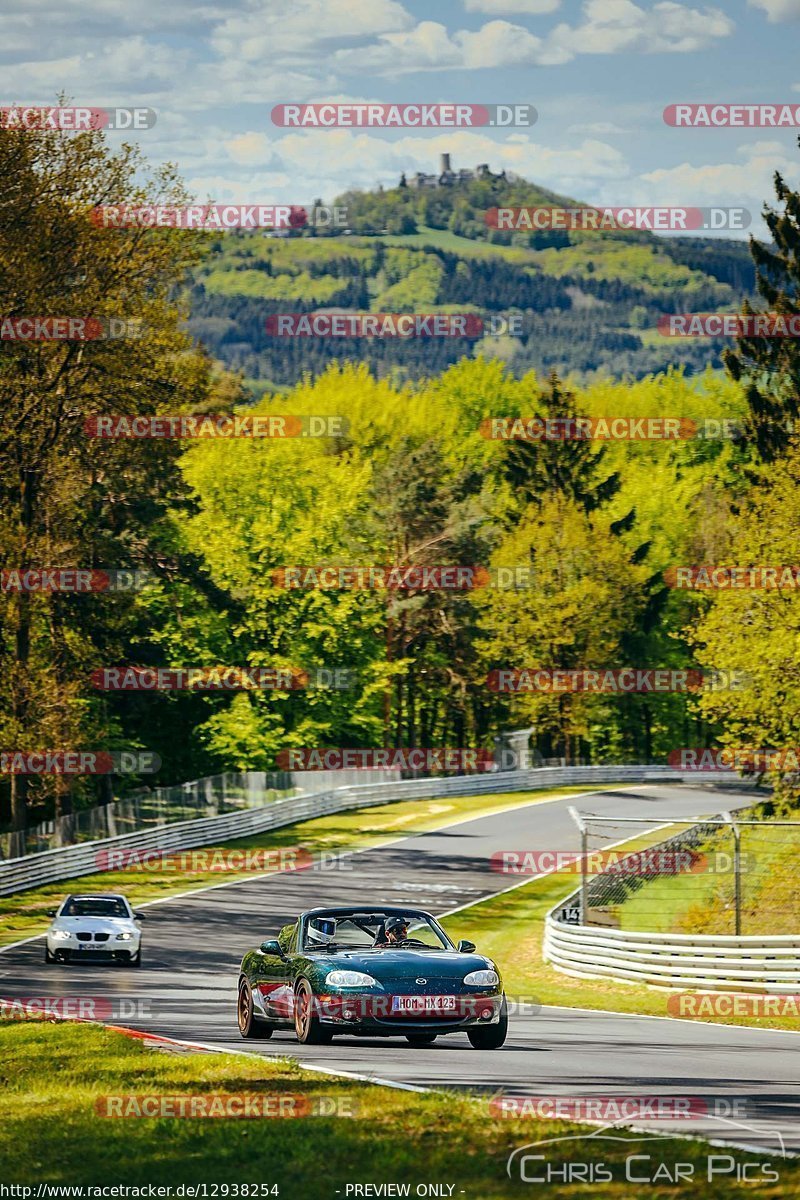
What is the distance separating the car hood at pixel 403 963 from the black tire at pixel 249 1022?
1.49 meters

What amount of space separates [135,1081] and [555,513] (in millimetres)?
71085

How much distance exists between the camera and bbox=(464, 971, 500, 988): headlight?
14.3 meters

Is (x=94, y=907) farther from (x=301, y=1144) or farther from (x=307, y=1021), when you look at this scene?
(x=301, y=1144)

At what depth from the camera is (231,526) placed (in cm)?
6562

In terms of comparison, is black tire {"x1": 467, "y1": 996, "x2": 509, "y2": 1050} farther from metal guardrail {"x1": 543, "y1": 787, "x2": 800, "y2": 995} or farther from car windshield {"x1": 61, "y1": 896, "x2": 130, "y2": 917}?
car windshield {"x1": 61, "y1": 896, "x2": 130, "y2": 917}

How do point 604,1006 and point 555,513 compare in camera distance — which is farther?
point 555,513

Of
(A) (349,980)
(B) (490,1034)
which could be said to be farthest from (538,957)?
(A) (349,980)

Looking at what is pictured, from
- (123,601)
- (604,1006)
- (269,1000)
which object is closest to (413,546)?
(123,601)

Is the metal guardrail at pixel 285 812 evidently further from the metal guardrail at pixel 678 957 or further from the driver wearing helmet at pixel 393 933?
the driver wearing helmet at pixel 393 933

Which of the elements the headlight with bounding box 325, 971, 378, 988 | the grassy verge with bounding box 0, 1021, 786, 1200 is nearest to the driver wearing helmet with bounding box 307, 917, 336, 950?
the headlight with bounding box 325, 971, 378, 988

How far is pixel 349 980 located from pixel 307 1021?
68 cm

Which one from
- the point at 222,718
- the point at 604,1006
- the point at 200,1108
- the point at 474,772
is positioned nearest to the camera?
the point at 200,1108

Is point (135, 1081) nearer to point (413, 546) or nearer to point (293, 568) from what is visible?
point (293, 568)

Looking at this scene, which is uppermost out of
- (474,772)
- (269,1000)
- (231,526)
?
(231,526)
